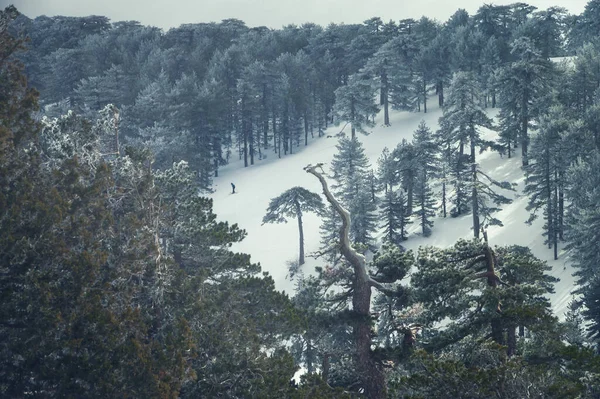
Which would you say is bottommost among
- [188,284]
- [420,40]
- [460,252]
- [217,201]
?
[217,201]

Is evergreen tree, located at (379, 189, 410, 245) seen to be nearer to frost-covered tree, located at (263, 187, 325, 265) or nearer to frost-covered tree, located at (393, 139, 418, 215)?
frost-covered tree, located at (393, 139, 418, 215)

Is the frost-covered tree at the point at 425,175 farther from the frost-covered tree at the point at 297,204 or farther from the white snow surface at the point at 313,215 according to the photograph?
the frost-covered tree at the point at 297,204

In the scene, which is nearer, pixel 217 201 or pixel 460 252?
pixel 460 252

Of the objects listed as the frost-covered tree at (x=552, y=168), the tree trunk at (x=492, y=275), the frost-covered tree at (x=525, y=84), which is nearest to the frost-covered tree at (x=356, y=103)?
the frost-covered tree at (x=525, y=84)

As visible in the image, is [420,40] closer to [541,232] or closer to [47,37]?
[541,232]

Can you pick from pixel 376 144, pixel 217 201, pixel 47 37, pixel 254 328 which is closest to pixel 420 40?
pixel 376 144

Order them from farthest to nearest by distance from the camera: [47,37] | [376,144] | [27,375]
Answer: [47,37] → [376,144] → [27,375]

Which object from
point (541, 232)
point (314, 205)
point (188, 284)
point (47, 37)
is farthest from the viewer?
point (47, 37)
